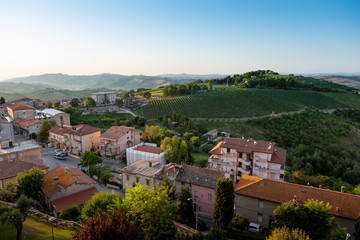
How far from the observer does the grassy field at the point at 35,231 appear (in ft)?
57.2

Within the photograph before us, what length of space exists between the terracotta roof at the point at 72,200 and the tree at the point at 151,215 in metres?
10.2

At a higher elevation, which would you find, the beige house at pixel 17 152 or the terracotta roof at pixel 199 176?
the beige house at pixel 17 152

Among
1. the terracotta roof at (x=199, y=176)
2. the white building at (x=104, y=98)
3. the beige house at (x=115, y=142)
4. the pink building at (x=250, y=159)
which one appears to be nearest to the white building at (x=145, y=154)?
the beige house at (x=115, y=142)

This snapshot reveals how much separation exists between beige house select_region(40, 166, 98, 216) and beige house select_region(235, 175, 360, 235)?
18.7m

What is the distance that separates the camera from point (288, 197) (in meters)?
23.9

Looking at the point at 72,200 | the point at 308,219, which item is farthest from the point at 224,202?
the point at 72,200

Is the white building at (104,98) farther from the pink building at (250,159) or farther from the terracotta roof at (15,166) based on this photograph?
the pink building at (250,159)

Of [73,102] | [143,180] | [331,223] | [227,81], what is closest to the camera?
[331,223]

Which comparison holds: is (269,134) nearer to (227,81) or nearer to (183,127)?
(183,127)

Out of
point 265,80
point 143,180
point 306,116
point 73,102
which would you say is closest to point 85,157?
point 143,180

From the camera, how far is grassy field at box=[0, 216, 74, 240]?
17422 millimetres

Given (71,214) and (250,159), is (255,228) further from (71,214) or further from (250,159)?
(71,214)

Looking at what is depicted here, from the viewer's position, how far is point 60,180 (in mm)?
28438

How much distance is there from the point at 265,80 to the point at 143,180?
12250 cm
